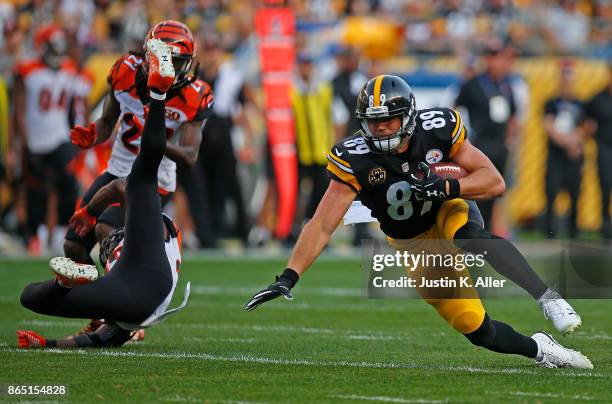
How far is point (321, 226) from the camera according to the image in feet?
20.0

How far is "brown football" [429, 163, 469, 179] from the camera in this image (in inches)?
244

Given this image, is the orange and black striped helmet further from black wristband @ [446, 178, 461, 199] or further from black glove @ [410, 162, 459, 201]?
black wristband @ [446, 178, 461, 199]

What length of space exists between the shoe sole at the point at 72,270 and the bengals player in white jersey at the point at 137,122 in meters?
1.02

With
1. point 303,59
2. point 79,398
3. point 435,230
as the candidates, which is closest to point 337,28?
point 303,59

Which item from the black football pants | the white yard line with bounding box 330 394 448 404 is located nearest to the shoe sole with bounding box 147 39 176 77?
the black football pants

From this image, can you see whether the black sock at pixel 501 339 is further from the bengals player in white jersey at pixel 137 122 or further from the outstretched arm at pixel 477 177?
the bengals player in white jersey at pixel 137 122

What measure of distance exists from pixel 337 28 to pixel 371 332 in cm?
1170

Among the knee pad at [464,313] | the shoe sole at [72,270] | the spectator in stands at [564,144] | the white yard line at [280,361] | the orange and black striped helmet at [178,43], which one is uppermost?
the orange and black striped helmet at [178,43]

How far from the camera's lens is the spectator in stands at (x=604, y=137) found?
15.4m

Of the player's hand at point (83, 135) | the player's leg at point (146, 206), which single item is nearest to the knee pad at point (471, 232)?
the player's leg at point (146, 206)

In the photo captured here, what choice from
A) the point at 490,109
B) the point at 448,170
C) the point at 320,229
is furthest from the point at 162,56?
the point at 490,109

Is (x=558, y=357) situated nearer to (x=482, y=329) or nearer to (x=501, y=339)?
(x=501, y=339)

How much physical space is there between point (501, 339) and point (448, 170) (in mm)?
845

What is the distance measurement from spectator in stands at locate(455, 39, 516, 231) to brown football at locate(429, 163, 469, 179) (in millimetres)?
7411
